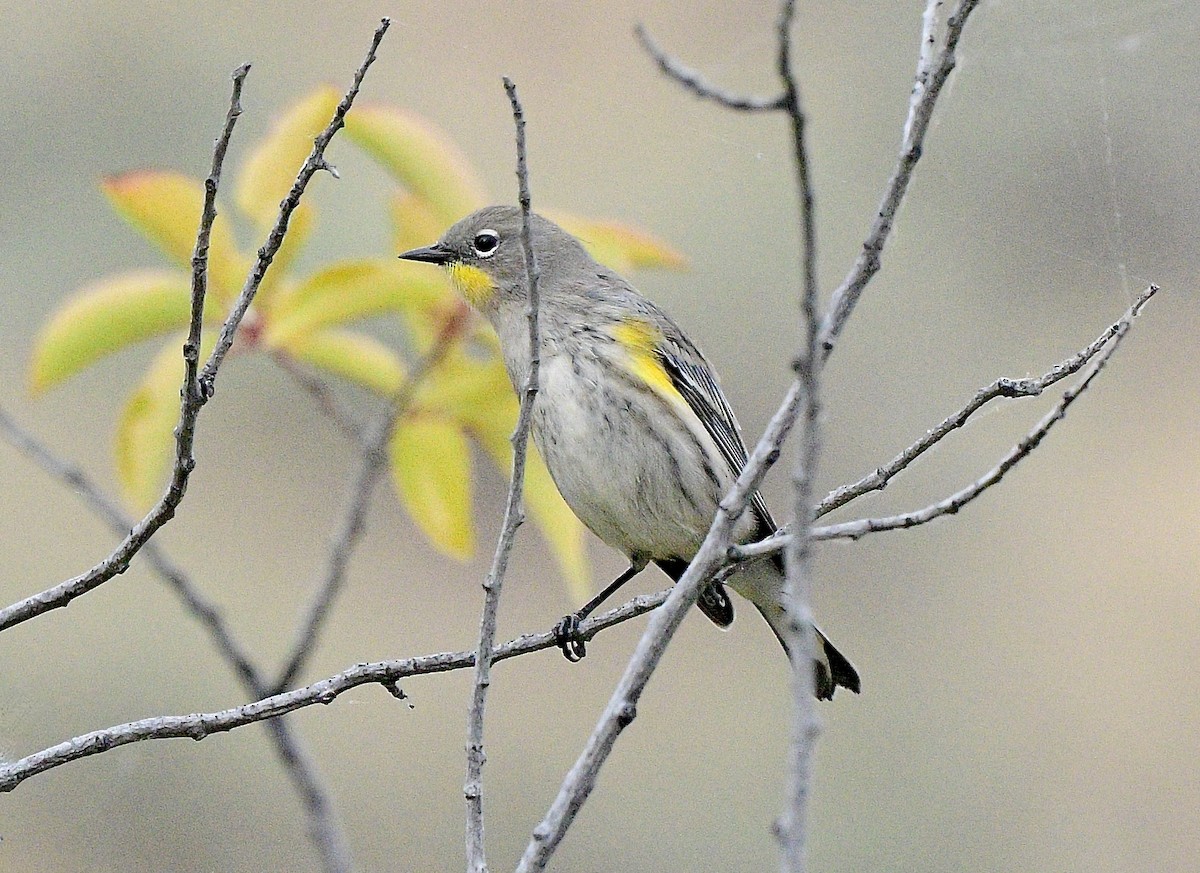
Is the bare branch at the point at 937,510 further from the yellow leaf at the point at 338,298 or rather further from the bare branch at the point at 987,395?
the yellow leaf at the point at 338,298

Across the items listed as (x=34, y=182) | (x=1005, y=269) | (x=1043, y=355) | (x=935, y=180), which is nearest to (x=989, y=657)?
(x=1043, y=355)

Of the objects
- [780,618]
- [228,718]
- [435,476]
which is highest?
[780,618]

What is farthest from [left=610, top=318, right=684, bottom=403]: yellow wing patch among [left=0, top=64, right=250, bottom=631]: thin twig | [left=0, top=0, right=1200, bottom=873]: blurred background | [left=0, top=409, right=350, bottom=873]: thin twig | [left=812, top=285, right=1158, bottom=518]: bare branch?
[left=0, top=0, right=1200, bottom=873]: blurred background

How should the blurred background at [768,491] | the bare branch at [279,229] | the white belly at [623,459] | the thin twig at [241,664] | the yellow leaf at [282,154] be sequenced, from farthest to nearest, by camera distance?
1. the blurred background at [768,491]
2. the white belly at [623,459]
3. the yellow leaf at [282,154]
4. the thin twig at [241,664]
5. the bare branch at [279,229]

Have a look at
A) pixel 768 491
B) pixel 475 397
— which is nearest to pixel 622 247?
pixel 475 397

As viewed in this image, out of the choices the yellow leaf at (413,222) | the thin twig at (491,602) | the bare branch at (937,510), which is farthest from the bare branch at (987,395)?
the yellow leaf at (413,222)

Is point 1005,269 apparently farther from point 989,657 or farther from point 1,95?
point 1,95

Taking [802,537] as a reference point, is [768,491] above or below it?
above

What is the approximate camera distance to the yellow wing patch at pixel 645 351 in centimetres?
118

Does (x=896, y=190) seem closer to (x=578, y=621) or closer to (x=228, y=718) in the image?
(x=228, y=718)

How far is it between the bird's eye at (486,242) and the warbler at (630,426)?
0.02 m

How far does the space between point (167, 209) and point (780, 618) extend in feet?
2.43

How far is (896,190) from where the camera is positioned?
2.02 feet

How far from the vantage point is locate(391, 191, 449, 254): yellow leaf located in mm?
1099
